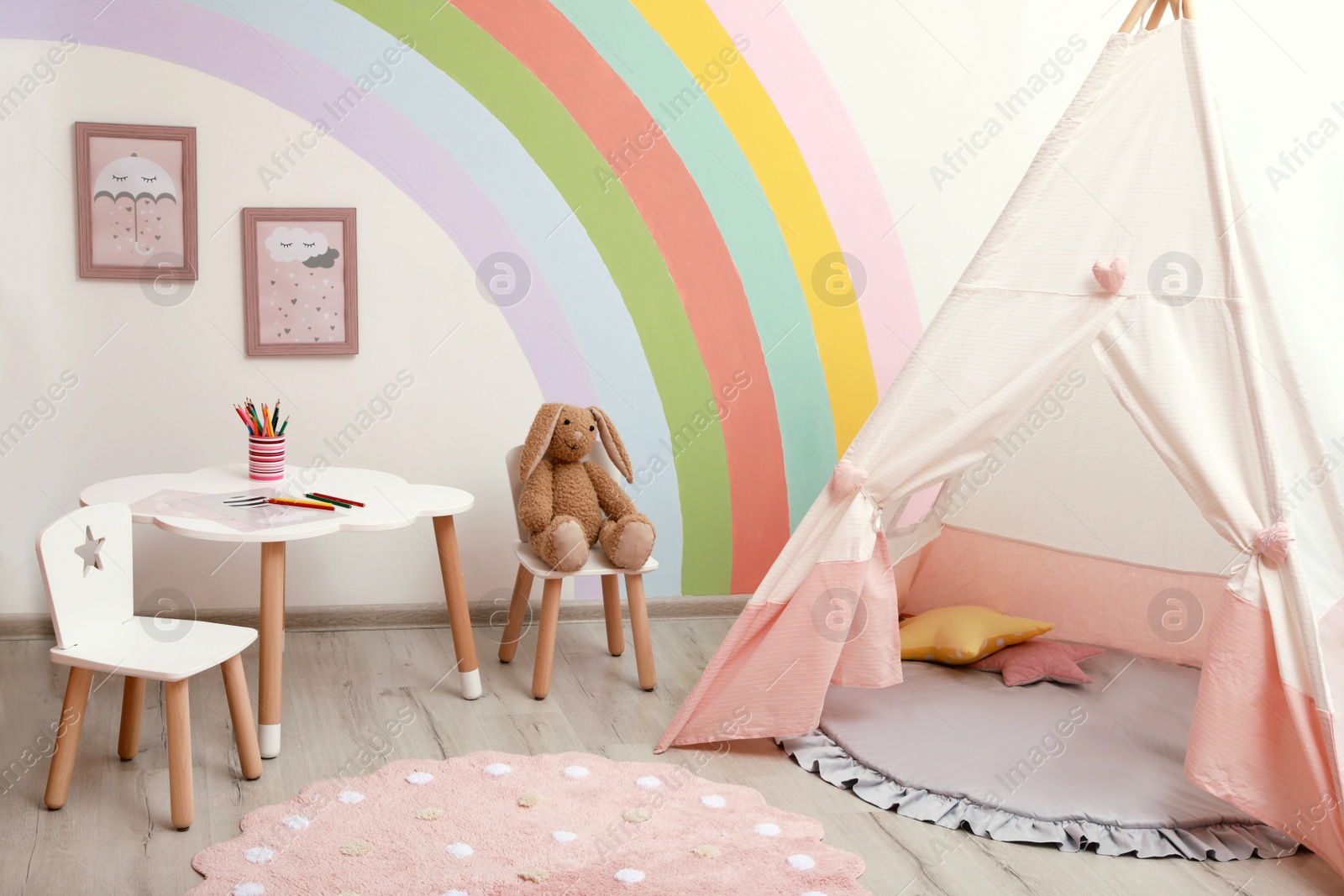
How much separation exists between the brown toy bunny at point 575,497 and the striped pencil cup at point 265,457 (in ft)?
2.23

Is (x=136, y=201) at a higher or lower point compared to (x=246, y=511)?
higher

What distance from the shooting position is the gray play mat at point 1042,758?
2.42 meters

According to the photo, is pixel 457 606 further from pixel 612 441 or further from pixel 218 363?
pixel 218 363

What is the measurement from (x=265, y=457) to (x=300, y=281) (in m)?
0.65

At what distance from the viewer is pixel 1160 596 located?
11.3 ft

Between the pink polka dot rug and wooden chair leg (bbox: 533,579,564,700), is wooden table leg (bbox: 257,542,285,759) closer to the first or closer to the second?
the pink polka dot rug

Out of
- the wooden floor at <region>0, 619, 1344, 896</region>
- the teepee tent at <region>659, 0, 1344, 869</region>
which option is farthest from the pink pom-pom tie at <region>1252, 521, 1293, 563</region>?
the wooden floor at <region>0, 619, 1344, 896</region>

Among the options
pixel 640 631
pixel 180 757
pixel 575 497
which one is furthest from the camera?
pixel 575 497

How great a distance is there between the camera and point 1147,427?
8.20 feet

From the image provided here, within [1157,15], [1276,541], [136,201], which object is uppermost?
[1157,15]

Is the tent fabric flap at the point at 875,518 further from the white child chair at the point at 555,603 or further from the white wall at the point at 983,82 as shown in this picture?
the white wall at the point at 983,82

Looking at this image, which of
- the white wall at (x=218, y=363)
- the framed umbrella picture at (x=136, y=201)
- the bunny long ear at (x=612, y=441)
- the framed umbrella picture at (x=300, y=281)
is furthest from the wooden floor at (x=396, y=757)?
the framed umbrella picture at (x=136, y=201)

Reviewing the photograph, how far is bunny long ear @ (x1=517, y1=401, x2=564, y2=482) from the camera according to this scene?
125 inches

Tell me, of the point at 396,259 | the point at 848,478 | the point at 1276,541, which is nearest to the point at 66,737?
the point at 396,259
